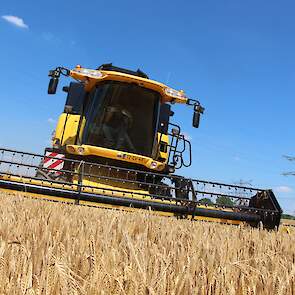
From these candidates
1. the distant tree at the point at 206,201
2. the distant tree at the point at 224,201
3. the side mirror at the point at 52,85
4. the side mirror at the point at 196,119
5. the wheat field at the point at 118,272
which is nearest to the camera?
the wheat field at the point at 118,272

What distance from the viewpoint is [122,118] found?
6.25 meters

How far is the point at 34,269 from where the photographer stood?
3.97ft

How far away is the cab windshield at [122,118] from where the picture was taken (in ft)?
20.2

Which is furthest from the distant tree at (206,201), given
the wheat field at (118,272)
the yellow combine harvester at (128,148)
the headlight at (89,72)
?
the wheat field at (118,272)

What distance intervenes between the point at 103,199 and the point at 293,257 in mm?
3035

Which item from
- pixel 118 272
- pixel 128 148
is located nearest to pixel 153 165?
pixel 128 148

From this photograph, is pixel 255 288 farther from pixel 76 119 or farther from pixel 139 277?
pixel 76 119

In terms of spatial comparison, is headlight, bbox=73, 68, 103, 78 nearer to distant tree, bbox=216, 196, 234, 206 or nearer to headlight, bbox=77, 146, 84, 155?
headlight, bbox=77, 146, 84, 155

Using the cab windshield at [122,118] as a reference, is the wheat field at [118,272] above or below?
below

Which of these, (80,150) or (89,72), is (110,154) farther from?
(89,72)

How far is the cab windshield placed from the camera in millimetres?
6172

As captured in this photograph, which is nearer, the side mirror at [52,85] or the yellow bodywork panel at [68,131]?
the side mirror at [52,85]

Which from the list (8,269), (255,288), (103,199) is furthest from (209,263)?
(103,199)

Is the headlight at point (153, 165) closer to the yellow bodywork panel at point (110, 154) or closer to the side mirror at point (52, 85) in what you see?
the yellow bodywork panel at point (110, 154)
